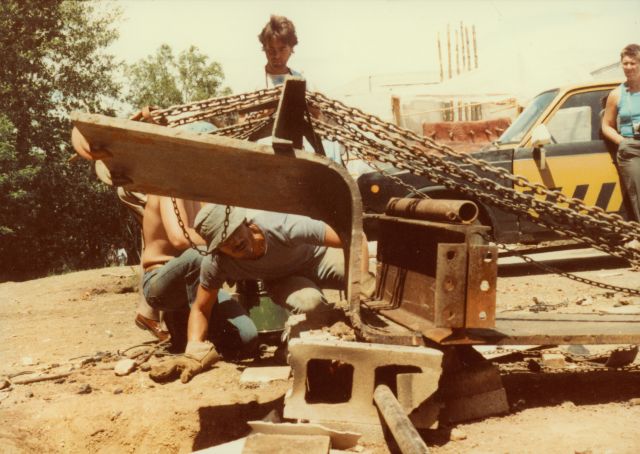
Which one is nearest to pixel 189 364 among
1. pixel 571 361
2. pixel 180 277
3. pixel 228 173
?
pixel 180 277

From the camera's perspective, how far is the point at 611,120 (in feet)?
25.5

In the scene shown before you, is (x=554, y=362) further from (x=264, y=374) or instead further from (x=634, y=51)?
(x=634, y=51)

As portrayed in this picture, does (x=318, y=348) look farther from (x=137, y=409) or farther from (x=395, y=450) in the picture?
(x=137, y=409)

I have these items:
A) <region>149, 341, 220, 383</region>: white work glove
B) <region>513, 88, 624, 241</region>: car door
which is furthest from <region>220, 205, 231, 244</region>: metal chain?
<region>513, 88, 624, 241</region>: car door

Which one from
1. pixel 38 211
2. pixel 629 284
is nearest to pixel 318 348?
pixel 629 284

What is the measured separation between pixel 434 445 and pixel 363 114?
69.4 inches

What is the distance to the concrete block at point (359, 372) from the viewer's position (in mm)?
3289

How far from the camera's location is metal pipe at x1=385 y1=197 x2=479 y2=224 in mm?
3518

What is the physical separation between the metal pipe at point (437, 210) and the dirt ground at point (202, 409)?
1.02m

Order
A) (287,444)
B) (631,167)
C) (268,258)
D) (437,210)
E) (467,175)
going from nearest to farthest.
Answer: (287,444) < (437,210) < (467,175) < (268,258) < (631,167)

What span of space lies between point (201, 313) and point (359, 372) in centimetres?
190

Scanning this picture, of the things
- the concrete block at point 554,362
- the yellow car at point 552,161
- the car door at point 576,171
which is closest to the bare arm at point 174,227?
the concrete block at point 554,362

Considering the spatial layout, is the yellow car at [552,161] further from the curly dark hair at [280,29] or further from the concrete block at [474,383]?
the concrete block at [474,383]

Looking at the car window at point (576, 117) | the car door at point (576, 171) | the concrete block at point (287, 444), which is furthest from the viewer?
the car window at point (576, 117)
